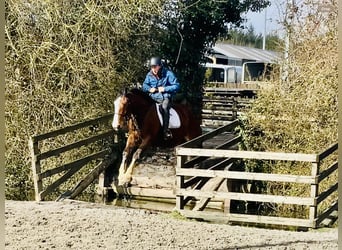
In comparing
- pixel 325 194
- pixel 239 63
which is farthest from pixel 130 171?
pixel 325 194

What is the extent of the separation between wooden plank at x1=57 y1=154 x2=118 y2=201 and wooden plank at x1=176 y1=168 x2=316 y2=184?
830 mm

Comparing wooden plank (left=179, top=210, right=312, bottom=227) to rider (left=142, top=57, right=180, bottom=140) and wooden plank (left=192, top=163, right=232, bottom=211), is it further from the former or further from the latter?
rider (left=142, top=57, right=180, bottom=140)

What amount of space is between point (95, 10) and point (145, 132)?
125 centimetres

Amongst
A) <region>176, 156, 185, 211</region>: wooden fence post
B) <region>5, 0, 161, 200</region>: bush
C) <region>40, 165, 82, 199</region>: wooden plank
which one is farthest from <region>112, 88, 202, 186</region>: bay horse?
<region>40, 165, 82, 199</region>: wooden plank

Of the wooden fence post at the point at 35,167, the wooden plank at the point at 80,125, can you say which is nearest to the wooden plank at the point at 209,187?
the wooden plank at the point at 80,125

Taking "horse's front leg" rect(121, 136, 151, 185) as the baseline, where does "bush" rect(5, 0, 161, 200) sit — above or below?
above

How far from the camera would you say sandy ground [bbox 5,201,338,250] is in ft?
12.4

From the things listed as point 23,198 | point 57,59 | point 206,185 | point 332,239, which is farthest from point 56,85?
point 332,239

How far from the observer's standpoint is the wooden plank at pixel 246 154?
423cm

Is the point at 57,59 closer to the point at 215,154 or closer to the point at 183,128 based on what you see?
the point at 183,128

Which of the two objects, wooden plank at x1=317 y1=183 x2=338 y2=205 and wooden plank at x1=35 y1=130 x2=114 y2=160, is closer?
wooden plank at x1=317 y1=183 x2=338 y2=205

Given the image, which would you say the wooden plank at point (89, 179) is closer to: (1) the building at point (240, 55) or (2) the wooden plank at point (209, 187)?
(2) the wooden plank at point (209, 187)

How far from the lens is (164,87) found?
4.79 metres

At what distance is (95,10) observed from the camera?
207 inches
